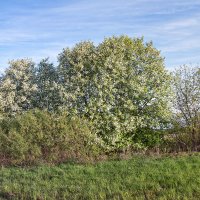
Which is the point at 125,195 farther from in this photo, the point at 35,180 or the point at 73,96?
the point at 73,96

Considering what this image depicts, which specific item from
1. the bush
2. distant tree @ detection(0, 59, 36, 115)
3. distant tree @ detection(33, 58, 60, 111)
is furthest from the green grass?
distant tree @ detection(0, 59, 36, 115)

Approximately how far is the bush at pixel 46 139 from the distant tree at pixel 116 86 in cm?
106

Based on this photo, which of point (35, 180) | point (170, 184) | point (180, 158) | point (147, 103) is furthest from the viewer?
point (147, 103)

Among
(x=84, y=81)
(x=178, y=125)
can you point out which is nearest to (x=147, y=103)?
(x=178, y=125)

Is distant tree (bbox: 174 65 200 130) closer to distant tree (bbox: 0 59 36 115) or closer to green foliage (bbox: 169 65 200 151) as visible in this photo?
green foliage (bbox: 169 65 200 151)

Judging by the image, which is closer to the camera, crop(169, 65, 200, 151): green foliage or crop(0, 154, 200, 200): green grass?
crop(0, 154, 200, 200): green grass

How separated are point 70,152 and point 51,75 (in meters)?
5.20

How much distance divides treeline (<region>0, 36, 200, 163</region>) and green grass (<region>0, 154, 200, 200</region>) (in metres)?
3.43

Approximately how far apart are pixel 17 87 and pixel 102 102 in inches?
193

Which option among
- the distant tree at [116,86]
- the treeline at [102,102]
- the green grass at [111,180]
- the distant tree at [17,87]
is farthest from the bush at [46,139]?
the green grass at [111,180]

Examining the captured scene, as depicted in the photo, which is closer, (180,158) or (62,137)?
(180,158)

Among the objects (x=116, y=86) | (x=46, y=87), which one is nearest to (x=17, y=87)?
(x=46, y=87)

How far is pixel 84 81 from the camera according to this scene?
18594 millimetres

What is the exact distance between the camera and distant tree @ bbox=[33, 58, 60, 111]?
62.3 ft
